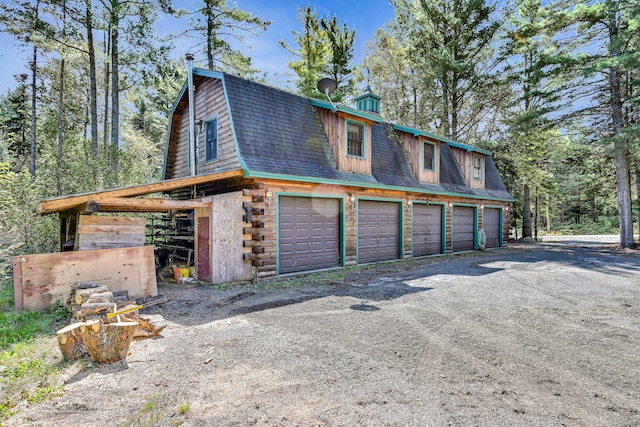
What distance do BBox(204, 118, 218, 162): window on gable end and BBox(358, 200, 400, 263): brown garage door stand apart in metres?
4.97


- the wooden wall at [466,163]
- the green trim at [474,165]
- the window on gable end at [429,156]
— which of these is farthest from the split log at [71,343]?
the green trim at [474,165]

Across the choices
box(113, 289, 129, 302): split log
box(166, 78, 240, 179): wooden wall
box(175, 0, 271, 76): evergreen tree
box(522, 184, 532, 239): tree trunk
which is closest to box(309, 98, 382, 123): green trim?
box(166, 78, 240, 179): wooden wall

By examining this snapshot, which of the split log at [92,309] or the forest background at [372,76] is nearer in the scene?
the split log at [92,309]

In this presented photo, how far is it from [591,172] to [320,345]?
25777 millimetres

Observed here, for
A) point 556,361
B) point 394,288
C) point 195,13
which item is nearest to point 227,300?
point 394,288

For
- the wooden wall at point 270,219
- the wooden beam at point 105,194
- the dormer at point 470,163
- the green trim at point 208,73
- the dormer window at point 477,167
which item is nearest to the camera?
the wooden beam at point 105,194

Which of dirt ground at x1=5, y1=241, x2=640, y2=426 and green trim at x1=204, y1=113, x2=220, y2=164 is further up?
green trim at x1=204, y1=113, x2=220, y2=164

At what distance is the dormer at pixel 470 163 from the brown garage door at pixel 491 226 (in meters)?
1.46

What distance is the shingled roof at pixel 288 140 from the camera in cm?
848

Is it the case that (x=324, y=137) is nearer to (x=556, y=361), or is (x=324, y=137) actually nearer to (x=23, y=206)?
(x=556, y=361)

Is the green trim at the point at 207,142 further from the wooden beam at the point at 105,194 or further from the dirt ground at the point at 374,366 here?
the dirt ground at the point at 374,366

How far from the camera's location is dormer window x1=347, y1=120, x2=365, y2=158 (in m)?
10.8

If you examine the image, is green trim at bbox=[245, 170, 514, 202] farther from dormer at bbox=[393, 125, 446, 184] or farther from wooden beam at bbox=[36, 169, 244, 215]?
dormer at bbox=[393, 125, 446, 184]

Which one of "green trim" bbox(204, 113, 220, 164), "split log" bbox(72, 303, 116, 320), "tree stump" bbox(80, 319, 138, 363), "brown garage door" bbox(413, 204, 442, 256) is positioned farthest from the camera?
"brown garage door" bbox(413, 204, 442, 256)
